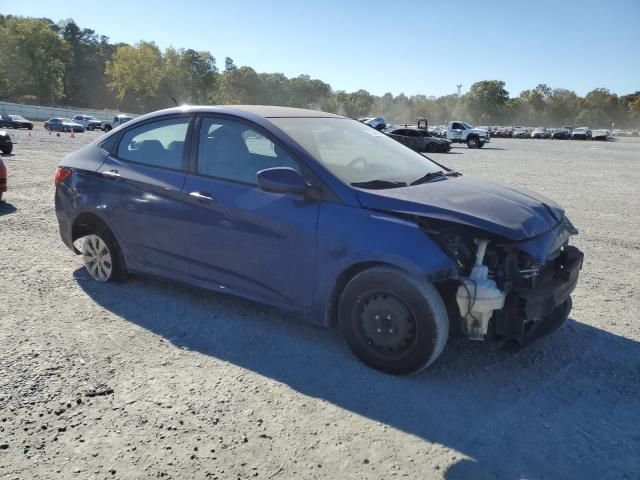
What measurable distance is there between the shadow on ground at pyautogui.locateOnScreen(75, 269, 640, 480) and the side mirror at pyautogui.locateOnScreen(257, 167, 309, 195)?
3.68 ft

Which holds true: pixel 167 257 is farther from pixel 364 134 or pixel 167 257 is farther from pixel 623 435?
pixel 623 435

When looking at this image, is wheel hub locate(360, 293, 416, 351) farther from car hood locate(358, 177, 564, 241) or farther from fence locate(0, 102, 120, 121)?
fence locate(0, 102, 120, 121)

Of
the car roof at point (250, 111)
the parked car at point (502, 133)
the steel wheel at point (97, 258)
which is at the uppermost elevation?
the parked car at point (502, 133)

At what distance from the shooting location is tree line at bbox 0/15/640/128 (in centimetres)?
8575

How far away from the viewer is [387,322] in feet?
10.7

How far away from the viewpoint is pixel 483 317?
3.09 metres

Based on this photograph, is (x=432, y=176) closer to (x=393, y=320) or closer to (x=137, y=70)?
(x=393, y=320)

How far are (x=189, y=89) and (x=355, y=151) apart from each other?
356ft

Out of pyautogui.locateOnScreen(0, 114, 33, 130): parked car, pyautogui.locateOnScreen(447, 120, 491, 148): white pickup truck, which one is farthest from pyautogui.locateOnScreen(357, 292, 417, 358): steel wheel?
pyautogui.locateOnScreen(0, 114, 33, 130): parked car

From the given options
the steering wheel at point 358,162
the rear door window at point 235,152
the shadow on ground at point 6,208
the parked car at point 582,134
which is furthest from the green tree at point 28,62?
the steering wheel at point 358,162

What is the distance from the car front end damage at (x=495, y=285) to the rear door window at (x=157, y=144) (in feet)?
7.14

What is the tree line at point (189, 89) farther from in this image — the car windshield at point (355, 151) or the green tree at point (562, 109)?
the car windshield at point (355, 151)

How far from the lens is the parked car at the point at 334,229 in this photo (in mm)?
3127

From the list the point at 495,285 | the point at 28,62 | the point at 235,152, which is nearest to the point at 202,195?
the point at 235,152
